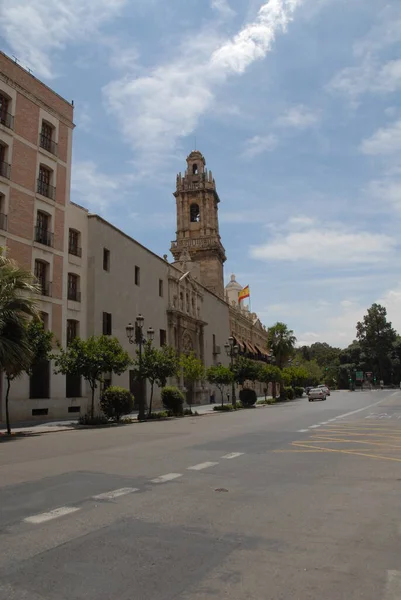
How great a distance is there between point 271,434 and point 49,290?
56.6 ft

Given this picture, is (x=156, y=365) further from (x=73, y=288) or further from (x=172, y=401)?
(x=73, y=288)

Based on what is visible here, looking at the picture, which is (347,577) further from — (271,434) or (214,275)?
(214,275)

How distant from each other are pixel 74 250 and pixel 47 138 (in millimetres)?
6820

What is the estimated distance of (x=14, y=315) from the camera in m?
18.1

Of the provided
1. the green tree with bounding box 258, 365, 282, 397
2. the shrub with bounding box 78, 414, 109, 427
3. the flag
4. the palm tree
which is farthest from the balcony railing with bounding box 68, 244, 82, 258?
the flag

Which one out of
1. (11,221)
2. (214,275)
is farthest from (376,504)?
(214,275)

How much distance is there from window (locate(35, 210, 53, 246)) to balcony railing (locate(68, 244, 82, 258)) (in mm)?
2089

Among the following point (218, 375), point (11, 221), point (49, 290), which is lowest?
point (218, 375)

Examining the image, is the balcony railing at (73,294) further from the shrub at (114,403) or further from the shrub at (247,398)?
the shrub at (247,398)

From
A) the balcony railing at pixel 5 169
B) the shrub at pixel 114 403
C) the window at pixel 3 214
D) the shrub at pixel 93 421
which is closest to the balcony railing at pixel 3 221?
the window at pixel 3 214

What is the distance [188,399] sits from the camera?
49.6 metres

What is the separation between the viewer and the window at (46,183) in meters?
29.3

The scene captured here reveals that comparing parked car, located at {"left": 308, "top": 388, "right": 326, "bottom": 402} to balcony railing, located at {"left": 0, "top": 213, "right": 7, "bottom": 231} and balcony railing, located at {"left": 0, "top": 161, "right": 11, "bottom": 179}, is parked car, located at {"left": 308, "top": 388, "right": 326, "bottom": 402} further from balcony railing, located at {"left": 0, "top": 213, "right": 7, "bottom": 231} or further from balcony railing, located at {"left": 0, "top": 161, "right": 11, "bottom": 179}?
balcony railing, located at {"left": 0, "top": 161, "right": 11, "bottom": 179}

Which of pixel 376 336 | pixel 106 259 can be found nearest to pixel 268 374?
pixel 106 259
